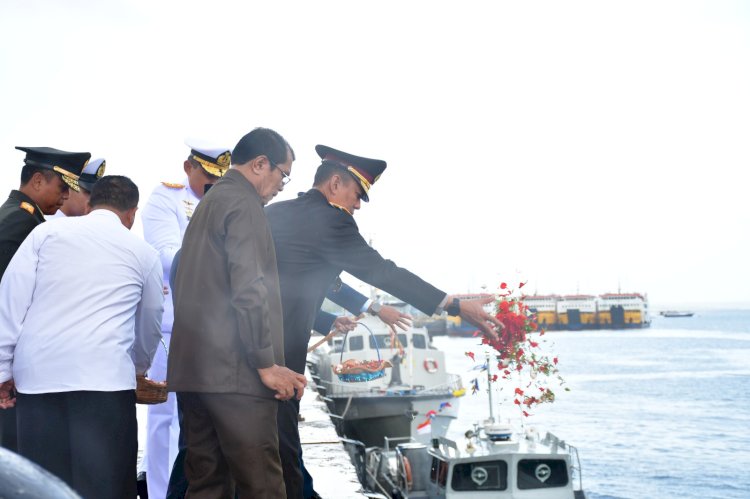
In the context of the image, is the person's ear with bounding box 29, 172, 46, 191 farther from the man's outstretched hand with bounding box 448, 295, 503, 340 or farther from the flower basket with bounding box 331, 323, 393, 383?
the man's outstretched hand with bounding box 448, 295, 503, 340

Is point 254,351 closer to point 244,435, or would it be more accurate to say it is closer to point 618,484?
point 244,435

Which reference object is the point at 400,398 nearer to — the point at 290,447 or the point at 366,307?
the point at 366,307

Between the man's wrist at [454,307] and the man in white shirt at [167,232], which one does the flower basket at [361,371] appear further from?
the man in white shirt at [167,232]

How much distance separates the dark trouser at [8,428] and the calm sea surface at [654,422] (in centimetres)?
1894

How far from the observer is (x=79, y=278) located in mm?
3520

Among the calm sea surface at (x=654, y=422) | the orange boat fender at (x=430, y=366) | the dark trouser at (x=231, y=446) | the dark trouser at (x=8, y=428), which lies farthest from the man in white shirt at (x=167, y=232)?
the orange boat fender at (x=430, y=366)

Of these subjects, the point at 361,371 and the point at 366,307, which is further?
the point at 361,371

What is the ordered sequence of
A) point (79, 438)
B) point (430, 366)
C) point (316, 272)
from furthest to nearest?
point (430, 366), point (316, 272), point (79, 438)

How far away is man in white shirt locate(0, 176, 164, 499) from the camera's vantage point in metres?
3.39

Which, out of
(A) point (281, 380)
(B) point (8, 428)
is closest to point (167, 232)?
(B) point (8, 428)

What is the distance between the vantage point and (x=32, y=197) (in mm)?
4207

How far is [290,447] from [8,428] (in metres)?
1.43

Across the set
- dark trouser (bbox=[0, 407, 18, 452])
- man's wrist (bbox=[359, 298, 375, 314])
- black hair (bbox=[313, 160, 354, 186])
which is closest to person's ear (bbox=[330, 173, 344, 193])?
black hair (bbox=[313, 160, 354, 186])

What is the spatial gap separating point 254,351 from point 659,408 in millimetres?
72110
